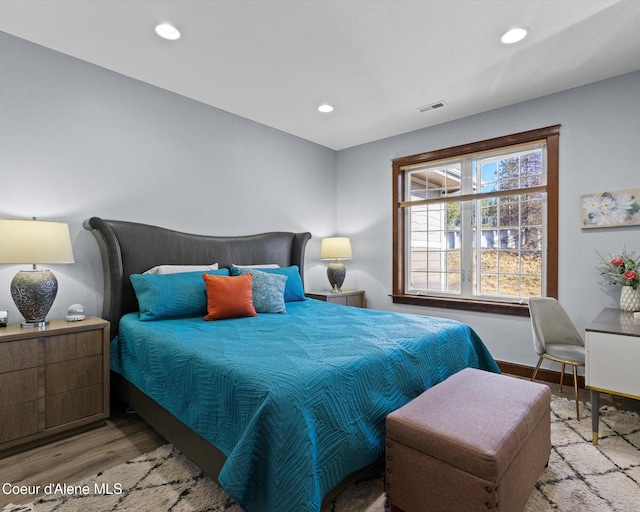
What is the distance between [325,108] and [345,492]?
318cm

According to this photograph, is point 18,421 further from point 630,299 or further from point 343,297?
point 630,299

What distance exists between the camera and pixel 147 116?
3068 mm

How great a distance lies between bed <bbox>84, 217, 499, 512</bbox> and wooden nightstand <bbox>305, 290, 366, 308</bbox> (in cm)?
98

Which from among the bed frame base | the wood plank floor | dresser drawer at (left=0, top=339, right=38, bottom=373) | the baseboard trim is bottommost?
the wood plank floor

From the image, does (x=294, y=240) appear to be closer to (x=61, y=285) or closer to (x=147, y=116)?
(x=147, y=116)

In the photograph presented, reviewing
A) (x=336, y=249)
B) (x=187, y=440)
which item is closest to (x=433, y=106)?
(x=336, y=249)

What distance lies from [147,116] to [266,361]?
256cm

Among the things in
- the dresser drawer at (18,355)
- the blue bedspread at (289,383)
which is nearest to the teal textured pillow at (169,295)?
the blue bedspread at (289,383)

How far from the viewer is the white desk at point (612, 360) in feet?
6.46

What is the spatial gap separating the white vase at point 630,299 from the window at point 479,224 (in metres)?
0.55

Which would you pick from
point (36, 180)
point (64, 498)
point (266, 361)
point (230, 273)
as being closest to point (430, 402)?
point (266, 361)

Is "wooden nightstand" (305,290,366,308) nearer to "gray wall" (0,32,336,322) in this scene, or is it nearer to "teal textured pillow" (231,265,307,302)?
"teal textured pillow" (231,265,307,302)

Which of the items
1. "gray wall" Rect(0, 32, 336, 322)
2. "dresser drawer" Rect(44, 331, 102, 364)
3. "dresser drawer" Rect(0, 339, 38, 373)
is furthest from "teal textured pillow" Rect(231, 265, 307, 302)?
"dresser drawer" Rect(0, 339, 38, 373)

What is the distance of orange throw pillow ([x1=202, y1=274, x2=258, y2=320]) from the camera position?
2.65 m
